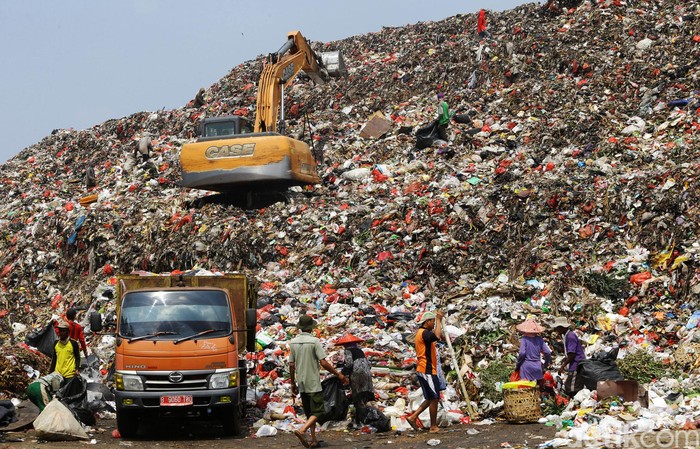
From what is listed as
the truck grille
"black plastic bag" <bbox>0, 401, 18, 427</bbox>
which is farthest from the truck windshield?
"black plastic bag" <bbox>0, 401, 18, 427</bbox>

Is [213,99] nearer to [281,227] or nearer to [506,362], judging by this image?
[281,227]

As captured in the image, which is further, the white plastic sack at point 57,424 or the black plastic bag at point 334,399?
the black plastic bag at point 334,399

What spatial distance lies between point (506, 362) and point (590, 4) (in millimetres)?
18127

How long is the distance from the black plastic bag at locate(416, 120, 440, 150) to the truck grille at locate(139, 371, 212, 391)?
518 inches

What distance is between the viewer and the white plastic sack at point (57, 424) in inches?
346

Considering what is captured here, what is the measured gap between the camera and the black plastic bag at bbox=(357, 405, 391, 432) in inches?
381

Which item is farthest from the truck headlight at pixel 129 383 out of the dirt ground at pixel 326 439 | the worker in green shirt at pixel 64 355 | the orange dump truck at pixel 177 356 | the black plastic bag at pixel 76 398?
the worker in green shirt at pixel 64 355

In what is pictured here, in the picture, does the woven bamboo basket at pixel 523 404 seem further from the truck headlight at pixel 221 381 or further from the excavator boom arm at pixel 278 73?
the excavator boom arm at pixel 278 73

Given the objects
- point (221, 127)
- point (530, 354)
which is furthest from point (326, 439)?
point (221, 127)

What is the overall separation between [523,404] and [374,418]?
168 cm

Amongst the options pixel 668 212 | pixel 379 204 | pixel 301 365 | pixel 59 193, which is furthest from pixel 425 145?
pixel 301 365

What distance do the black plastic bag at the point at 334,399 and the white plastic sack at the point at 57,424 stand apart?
2.67 meters

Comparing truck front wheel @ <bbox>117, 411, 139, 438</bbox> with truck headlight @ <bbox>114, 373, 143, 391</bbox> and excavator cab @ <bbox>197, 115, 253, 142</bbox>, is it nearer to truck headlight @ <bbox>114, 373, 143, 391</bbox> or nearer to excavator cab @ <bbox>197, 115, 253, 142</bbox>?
truck headlight @ <bbox>114, 373, 143, 391</bbox>

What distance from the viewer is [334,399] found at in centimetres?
991
